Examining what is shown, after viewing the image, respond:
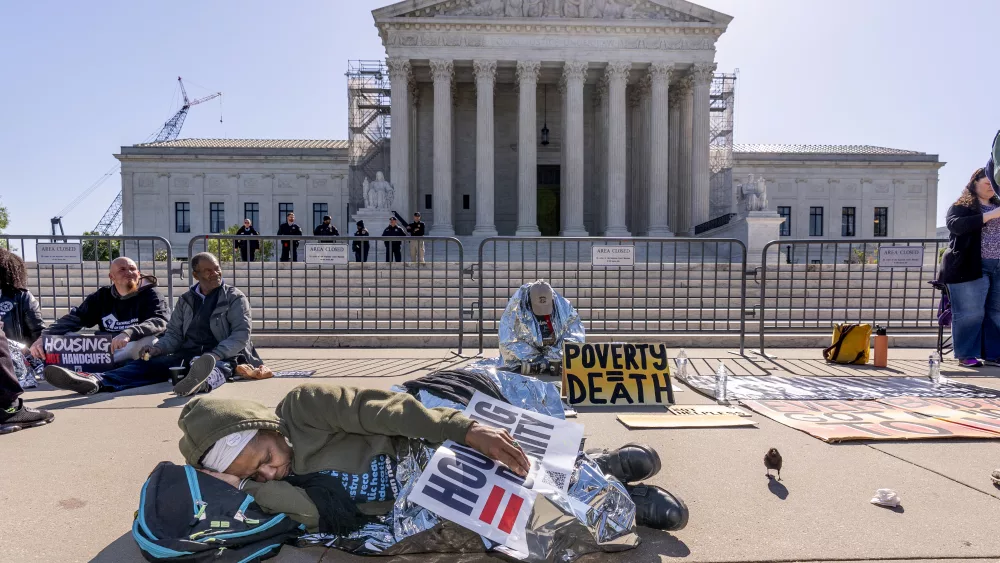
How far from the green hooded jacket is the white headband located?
3 centimetres

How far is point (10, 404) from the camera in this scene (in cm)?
430

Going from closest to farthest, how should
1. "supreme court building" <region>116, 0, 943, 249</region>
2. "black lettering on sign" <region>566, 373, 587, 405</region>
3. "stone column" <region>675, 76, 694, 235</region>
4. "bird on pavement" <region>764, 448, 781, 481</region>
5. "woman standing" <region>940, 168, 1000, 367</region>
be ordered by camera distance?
"bird on pavement" <region>764, 448, 781, 481</region> → "black lettering on sign" <region>566, 373, 587, 405</region> → "woman standing" <region>940, 168, 1000, 367</region> → "supreme court building" <region>116, 0, 943, 249</region> → "stone column" <region>675, 76, 694, 235</region>

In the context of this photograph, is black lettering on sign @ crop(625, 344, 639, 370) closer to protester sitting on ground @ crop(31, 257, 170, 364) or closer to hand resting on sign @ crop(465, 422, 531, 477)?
hand resting on sign @ crop(465, 422, 531, 477)

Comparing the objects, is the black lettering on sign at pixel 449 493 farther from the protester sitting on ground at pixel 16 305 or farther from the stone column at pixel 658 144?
Answer: the stone column at pixel 658 144

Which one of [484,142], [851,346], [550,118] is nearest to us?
[851,346]

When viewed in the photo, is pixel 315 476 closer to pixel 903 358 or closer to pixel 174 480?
pixel 174 480

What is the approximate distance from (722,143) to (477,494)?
3858 cm

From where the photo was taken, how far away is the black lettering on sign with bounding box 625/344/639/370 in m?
5.12

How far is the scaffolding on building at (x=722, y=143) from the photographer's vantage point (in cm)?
3375

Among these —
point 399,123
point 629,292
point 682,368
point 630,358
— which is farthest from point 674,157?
point 630,358

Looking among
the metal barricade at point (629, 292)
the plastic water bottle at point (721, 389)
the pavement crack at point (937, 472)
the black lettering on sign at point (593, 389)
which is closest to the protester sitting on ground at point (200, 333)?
the metal barricade at point (629, 292)

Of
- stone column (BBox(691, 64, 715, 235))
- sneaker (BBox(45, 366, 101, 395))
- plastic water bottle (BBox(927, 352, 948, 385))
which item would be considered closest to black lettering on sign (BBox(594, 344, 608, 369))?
plastic water bottle (BBox(927, 352, 948, 385))

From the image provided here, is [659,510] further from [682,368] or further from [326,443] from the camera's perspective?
[682,368]

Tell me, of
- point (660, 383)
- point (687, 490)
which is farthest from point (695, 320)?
point (687, 490)
